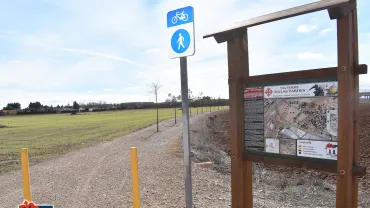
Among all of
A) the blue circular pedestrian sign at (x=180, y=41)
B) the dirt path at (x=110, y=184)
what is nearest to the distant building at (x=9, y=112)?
the dirt path at (x=110, y=184)

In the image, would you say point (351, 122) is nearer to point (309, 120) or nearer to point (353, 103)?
point (353, 103)

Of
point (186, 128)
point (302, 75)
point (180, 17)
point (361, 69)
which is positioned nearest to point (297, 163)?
point (302, 75)

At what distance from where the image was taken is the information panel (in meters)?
3.28

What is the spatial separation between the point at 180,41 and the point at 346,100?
6.33 feet

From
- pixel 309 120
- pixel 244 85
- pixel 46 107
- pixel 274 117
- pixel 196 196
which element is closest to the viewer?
pixel 309 120

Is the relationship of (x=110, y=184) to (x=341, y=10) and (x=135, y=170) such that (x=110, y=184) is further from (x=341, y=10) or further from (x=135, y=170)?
(x=341, y=10)

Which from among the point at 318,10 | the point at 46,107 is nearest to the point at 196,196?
the point at 318,10

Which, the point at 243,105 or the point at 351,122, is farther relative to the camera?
the point at 243,105

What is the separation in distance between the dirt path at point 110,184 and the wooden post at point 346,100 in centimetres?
309

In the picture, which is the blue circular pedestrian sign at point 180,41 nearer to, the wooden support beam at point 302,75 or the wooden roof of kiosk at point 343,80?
the wooden roof of kiosk at point 343,80

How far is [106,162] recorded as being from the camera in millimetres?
10320

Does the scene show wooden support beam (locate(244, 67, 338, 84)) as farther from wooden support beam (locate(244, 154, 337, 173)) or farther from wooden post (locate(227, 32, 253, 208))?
wooden support beam (locate(244, 154, 337, 173))

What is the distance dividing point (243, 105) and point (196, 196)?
3069 millimetres

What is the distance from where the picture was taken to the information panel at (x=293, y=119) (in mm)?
3281
